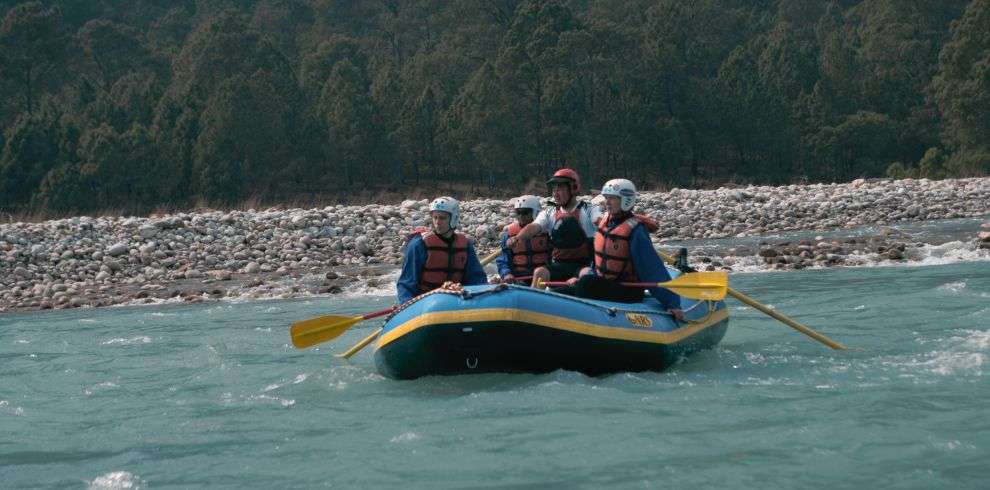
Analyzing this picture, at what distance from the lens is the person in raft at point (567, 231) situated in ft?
31.3

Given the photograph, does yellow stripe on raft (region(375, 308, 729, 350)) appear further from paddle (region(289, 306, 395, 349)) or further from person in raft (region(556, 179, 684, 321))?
paddle (region(289, 306, 395, 349))

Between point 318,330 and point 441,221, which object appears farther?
point 318,330

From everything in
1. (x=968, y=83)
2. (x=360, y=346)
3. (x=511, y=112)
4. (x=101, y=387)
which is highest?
(x=968, y=83)

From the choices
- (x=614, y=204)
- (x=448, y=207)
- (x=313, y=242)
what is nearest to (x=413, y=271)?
(x=448, y=207)

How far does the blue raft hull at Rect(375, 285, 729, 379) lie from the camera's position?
7.95 metres

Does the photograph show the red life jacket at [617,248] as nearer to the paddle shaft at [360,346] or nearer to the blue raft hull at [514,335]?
the blue raft hull at [514,335]

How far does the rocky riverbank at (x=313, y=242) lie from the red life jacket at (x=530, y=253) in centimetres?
652

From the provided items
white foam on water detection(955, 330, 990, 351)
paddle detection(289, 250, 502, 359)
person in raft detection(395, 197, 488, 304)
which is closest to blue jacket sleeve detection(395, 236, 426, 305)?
person in raft detection(395, 197, 488, 304)

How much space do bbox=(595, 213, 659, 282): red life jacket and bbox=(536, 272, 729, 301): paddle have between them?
94 mm

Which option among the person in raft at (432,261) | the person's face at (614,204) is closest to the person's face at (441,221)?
the person in raft at (432,261)

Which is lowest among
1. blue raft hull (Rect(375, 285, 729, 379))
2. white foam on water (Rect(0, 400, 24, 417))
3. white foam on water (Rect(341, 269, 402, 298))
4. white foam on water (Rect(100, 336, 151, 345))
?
white foam on water (Rect(100, 336, 151, 345))

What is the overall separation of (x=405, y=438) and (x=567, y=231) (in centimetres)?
309

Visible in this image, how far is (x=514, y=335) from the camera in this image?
796 cm

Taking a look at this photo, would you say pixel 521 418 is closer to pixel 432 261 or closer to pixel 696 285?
pixel 432 261
